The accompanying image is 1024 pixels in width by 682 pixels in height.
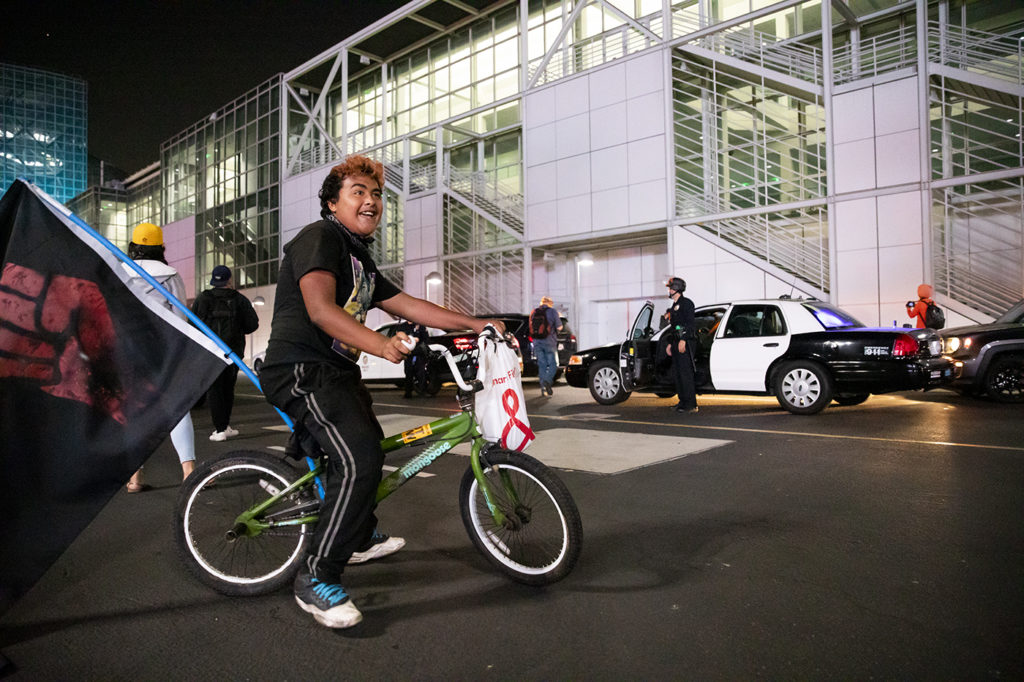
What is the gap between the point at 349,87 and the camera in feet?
112

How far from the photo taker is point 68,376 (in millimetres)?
2656

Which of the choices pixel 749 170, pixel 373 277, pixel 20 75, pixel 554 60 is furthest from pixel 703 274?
pixel 20 75

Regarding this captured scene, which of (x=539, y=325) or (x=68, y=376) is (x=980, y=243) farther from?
(x=68, y=376)

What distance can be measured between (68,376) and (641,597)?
2545 mm

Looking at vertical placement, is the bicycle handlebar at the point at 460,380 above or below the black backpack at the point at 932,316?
below

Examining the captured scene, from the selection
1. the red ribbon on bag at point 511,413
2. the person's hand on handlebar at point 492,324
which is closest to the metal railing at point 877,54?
the person's hand on handlebar at point 492,324

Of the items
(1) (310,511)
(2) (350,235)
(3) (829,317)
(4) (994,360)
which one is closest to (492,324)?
(2) (350,235)

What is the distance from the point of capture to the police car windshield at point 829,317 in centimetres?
902

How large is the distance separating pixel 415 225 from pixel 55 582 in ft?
79.3

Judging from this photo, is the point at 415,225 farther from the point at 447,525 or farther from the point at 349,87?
the point at 447,525

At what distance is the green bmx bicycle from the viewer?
2945mm

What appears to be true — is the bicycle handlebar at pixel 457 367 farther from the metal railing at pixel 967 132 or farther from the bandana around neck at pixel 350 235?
the metal railing at pixel 967 132

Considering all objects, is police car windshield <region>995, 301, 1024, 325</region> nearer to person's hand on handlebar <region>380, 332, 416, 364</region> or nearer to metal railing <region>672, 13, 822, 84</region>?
metal railing <region>672, 13, 822, 84</region>

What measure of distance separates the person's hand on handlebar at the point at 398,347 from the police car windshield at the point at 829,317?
797 cm
